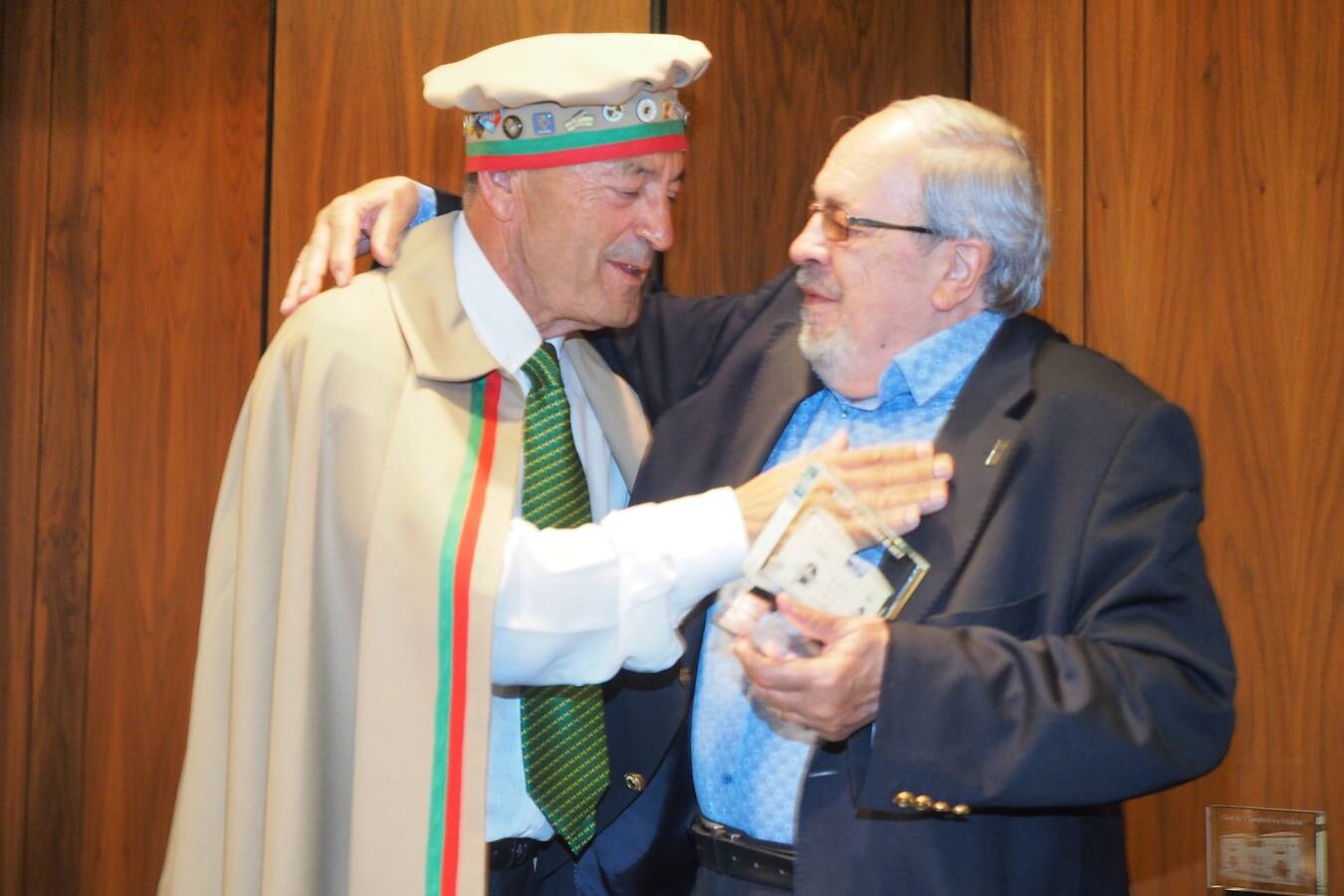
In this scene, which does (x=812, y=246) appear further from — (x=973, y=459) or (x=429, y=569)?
(x=429, y=569)

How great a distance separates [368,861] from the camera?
183cm

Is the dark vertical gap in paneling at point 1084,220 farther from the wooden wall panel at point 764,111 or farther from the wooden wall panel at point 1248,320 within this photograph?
the wooden wall panel at point 764,111

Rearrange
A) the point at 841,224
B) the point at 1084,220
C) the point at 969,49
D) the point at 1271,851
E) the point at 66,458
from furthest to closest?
the point at 66,458, the point at 969,49, the point at 1084,220, the point at 1271,851, the point at 841,224

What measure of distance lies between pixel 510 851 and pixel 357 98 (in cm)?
176

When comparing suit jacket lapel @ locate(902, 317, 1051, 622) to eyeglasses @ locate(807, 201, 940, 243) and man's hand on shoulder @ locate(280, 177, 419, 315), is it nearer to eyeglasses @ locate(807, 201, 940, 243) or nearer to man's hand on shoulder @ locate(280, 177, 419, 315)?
eyeglasses @ locate(807, 201, 940, 243)

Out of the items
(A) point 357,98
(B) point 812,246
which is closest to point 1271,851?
(B) point 812,246

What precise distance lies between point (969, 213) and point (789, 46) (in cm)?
117

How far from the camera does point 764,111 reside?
126 inches

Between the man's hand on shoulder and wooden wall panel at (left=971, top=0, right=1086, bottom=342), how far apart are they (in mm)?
1457

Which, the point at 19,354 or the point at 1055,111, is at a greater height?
the point at 1055,111

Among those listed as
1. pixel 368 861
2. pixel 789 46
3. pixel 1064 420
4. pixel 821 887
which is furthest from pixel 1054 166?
pixel 368 861

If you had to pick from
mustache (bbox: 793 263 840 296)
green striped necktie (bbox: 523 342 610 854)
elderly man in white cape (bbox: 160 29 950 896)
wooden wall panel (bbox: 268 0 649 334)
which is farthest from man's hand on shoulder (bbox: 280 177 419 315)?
wooden wall panel (bbox: 268 0 649 334)

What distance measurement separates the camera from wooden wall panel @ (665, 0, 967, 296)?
313 centimetres

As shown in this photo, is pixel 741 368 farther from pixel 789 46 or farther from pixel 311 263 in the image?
pixel 789 46
